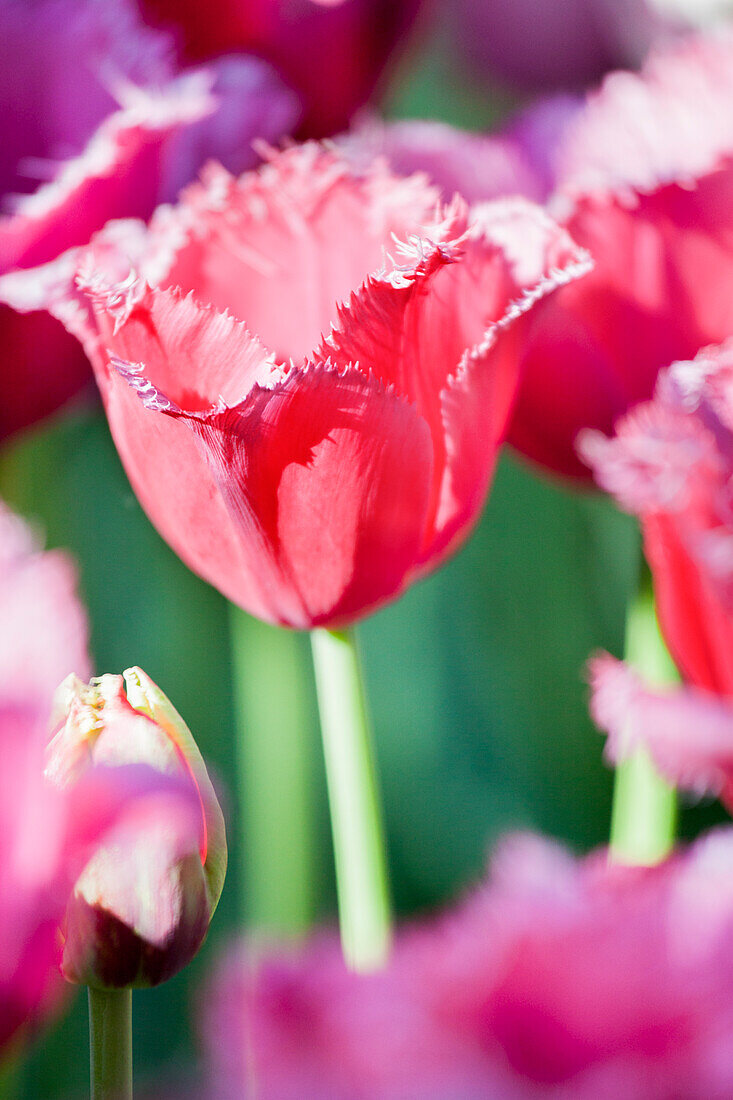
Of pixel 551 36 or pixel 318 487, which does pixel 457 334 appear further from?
pixel 551 36

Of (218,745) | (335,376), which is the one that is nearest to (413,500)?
(335,376)

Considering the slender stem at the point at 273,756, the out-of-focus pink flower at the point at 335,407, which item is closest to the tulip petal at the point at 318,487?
the out-of-focus pink flower at the point at 335,407

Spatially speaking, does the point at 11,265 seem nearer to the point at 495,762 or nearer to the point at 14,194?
the point at 14,194

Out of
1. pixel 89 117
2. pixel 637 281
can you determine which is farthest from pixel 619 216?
pixel 89 117

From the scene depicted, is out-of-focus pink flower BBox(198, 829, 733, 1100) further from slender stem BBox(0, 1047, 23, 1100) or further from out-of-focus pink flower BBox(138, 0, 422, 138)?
out-of-focus pink flower BBox(138, 0, 422, 138)

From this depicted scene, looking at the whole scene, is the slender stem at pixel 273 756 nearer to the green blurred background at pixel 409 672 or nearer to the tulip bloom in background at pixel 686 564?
the green blurred background at pixel 409 672

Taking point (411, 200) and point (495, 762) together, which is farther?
point (495, 762)

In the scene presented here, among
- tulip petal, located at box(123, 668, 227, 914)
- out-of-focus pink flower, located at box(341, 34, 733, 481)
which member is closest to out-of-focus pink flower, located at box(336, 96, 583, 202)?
out-of-focus pink flower, located at box(341, 34, 733, 481)
